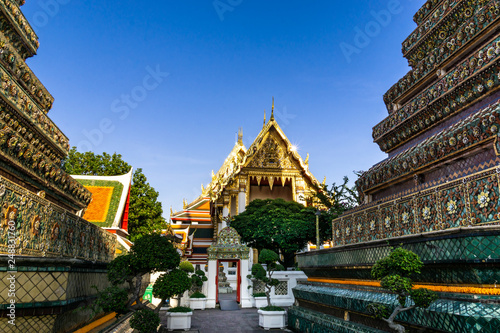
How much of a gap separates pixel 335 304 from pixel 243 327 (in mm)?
4384

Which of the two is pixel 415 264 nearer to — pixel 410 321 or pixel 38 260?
pixel 410 321

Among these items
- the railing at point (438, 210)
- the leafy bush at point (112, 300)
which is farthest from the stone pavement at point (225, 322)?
the leafy bush at point (112, 300)

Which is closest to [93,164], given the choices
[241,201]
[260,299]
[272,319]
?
[241,201]

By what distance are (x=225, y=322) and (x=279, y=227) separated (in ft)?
31.9

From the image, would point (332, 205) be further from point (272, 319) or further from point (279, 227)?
point (272, 319)

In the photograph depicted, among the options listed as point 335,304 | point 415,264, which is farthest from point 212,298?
point 415,264

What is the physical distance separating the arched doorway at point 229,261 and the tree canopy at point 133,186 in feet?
27.5

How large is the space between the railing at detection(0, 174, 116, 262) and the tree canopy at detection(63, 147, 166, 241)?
58.4 ft

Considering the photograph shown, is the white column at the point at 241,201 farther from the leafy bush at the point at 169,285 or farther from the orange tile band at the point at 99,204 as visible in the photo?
the leafy bush at the point at 169,285

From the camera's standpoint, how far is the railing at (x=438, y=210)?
3275 millimetres

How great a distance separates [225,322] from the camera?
9.81 m

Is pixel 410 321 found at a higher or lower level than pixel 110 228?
lower

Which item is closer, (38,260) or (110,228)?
(38,260)

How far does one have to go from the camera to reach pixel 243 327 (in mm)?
8938
